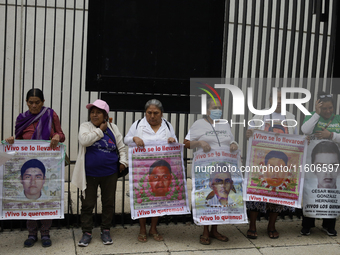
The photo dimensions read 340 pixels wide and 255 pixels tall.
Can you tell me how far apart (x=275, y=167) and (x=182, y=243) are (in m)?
1.46

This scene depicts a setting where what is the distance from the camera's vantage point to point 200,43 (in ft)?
17.3

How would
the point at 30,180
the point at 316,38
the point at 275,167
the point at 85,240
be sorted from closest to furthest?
the point at 30,180 → the point at 85,240 → the point at 275,167 → the point at 316,38

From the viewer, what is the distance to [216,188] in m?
4.67

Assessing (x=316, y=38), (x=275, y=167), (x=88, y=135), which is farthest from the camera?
(x=316, y=38)

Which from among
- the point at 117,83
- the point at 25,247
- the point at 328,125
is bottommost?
the point at 25,247

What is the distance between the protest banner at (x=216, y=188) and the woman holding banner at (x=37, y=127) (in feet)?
5.52

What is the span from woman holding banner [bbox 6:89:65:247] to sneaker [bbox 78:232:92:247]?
0.35 m

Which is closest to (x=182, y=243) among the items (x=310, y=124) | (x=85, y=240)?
(x=85, y=240)

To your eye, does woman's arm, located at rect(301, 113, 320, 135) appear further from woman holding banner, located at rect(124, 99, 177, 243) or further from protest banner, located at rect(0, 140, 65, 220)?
protest banner, located at rect(0, 140, 65, 220)

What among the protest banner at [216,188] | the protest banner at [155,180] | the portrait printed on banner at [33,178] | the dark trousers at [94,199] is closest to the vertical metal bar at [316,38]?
the protest banner at [216,188]

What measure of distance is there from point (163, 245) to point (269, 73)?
2.87 metres

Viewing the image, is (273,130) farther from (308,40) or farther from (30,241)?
(30,241)

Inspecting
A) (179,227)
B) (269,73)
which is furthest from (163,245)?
(269,73)

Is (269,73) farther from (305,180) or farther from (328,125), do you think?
(305,180)
